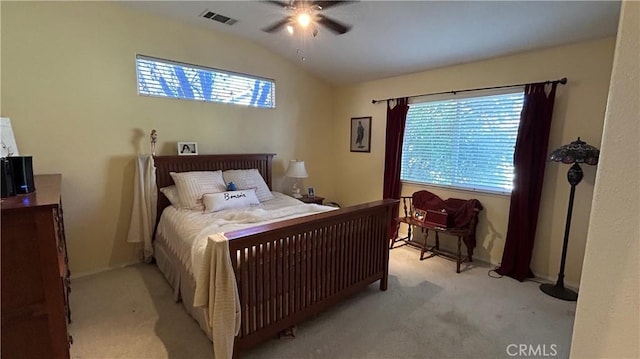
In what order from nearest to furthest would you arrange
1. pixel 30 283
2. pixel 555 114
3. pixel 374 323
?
1. pixel 30 283
2. pixel 374 323
3. pixel 555 114

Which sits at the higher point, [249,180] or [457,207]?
[249,180]

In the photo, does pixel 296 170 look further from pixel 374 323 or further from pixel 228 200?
pixel 374 323

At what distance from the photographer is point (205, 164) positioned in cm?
364

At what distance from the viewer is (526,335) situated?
2.22 m

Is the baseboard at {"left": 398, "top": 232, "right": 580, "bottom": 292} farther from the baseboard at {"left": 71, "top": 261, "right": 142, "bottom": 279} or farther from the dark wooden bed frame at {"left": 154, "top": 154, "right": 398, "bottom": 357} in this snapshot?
the baseboard at {"left": 71, "top": 261, "right": 142, "bottom": 279}

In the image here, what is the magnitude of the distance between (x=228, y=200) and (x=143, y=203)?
95 centimetres

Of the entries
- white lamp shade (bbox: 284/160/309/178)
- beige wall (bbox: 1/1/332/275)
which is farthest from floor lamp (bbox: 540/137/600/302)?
beige wall (bbox: 1/1/332/275)

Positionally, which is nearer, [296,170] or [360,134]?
[296,170]

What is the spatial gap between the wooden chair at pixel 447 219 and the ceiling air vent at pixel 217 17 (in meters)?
3.14

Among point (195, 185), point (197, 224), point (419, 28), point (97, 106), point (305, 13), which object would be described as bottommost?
point (197, 224)

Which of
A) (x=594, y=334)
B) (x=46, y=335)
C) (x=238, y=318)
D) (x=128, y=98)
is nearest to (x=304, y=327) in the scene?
(x=238, y=318)

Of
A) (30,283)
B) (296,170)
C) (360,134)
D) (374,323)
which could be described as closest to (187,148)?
(296,170)

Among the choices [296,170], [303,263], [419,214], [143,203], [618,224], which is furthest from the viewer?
[296,170]

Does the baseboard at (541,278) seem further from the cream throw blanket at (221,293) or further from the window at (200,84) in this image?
the window at (200,84)
